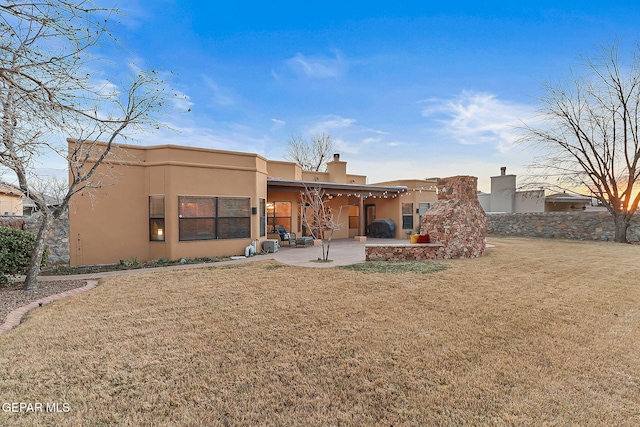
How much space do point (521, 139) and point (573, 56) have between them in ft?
14.6

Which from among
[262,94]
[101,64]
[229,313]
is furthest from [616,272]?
[262,94]

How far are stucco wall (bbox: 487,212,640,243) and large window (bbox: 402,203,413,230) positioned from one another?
7.46 meters

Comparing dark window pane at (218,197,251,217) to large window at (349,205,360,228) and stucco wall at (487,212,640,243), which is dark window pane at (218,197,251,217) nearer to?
large window at (349,205,360,228)

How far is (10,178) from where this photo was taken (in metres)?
5.81

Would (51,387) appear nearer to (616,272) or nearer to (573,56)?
(616,272)

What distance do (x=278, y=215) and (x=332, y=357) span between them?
37.5ft

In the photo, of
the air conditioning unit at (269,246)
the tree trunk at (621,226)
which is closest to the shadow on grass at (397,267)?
the air conditioning unit at (269,246)

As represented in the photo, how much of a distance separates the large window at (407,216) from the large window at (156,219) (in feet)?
40.3

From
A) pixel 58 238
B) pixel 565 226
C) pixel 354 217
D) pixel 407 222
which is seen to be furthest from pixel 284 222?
pixel 565 226

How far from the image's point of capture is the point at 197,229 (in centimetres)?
974

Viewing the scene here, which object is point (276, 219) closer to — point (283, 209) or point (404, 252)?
point (283, 209)

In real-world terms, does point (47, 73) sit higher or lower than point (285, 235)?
higher

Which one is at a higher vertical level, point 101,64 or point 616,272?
point 101,64

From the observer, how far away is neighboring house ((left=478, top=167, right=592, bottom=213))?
2169 centimetres
